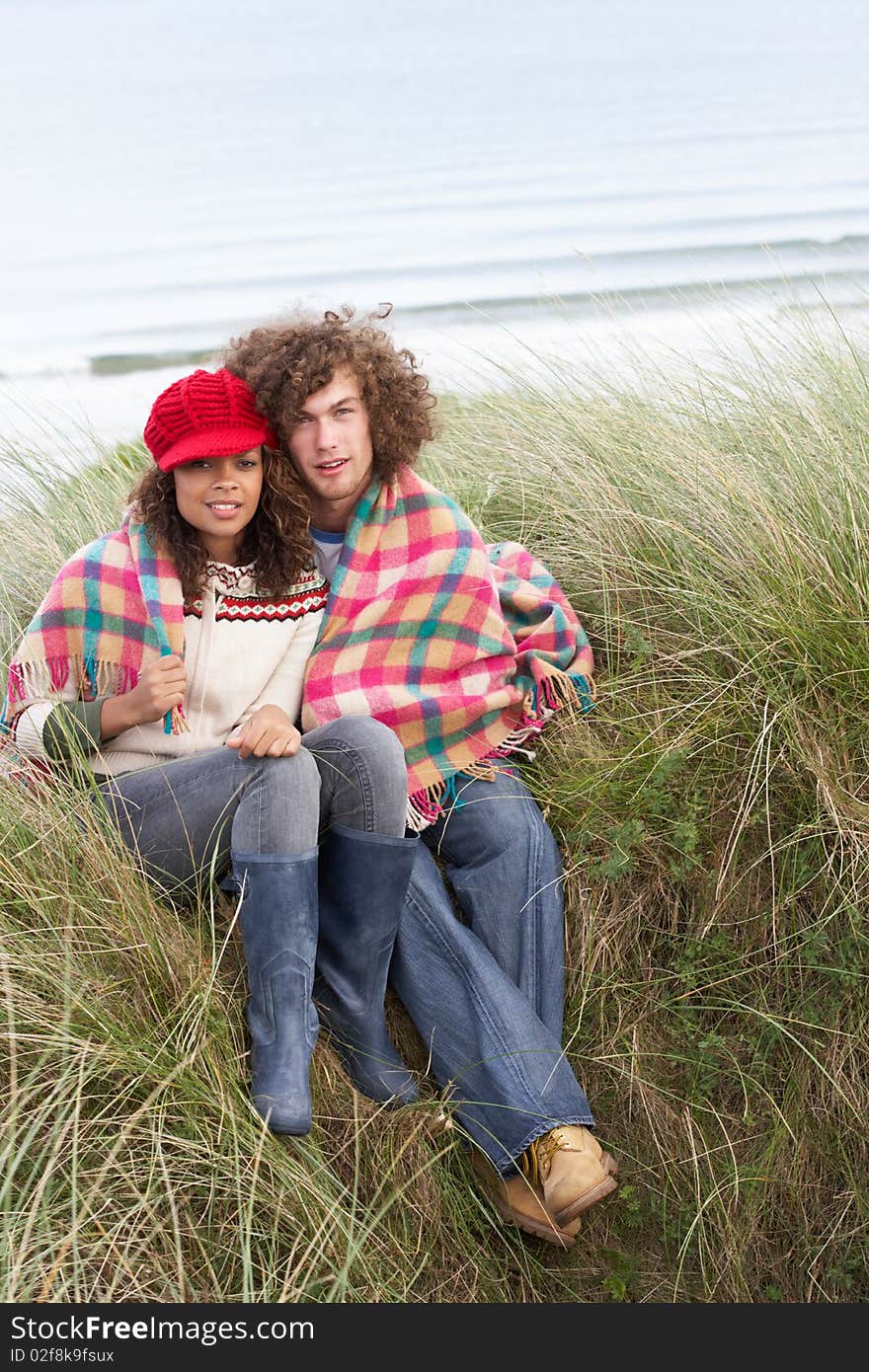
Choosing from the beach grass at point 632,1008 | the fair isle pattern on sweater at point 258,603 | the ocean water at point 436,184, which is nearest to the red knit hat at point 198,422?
the fair isle pattern on sweater at point 258,603

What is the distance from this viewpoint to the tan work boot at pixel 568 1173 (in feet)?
8.63

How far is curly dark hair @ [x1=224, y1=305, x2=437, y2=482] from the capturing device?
310 cm

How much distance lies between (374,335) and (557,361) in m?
1.40

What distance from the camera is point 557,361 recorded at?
4.57 meters

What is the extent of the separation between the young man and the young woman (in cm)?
11

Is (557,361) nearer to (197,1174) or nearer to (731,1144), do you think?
(731,1144)

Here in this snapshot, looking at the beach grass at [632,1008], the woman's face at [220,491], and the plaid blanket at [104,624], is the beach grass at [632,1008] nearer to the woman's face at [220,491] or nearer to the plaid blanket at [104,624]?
the plaid blanket at [104,624]

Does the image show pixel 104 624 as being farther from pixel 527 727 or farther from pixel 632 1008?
pixel 632 1008

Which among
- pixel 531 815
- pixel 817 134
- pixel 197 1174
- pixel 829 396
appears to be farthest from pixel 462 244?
pixel 197 1174

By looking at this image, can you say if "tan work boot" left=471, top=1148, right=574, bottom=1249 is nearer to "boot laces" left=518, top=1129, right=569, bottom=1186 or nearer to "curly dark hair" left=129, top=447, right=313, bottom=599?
"boot laces" left=518, top=1129, right=569, bottom=1186

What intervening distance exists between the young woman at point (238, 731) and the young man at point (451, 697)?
11cm

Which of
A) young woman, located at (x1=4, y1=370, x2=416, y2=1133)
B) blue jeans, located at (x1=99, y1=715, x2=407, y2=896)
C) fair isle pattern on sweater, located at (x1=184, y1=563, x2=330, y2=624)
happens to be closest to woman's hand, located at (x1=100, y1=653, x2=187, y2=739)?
young woman, located at (x1=4, y1=370, x2=416, y2=1133)

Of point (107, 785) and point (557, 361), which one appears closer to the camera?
point (107, 785)

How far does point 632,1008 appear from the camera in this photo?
114 inches
